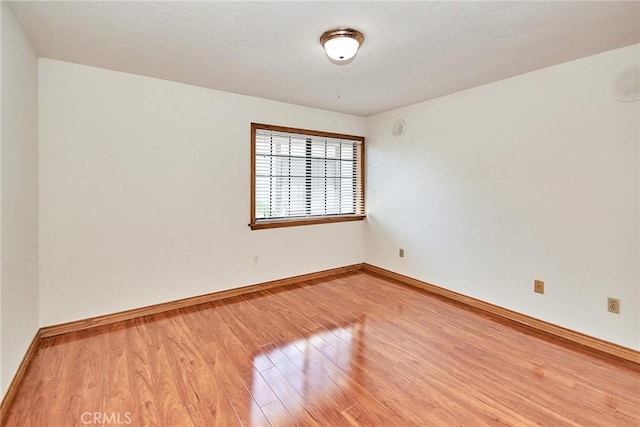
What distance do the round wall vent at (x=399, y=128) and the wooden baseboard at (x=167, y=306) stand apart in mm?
1993

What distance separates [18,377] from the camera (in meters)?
1.91

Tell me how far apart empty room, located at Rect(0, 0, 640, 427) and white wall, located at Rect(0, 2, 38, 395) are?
0.08ft

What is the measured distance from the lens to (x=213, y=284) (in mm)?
3352

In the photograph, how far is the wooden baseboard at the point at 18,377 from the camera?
166cm

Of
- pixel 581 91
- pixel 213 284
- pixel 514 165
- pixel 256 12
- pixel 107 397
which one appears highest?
pixel 256 12

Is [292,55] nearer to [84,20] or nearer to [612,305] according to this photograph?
[84,20]

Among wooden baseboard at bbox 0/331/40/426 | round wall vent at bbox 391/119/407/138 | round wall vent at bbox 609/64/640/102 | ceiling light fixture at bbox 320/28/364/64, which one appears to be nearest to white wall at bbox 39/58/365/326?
wooden baseboard at bbox 0/331/40/426

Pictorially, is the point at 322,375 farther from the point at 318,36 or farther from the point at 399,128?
the point at 399,128

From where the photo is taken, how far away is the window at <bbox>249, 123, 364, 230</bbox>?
3.68 m

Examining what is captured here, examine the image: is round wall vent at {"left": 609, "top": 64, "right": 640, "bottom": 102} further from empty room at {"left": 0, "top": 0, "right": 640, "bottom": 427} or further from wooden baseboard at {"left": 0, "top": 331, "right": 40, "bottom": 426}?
wooden baseboard at {"left": 0, "top": 331, "right": 40, "bottom": 426}

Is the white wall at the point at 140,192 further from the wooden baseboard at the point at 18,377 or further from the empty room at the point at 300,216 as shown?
the wooden baseboard at the point at 18,377

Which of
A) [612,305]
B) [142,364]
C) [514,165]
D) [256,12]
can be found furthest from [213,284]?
[612,305]

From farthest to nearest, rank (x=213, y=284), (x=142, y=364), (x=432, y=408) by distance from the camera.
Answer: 1. (x=213, y=284)
2. (x=142, y=364)
3. (x=432, y=408)

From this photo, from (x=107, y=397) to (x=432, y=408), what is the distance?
184 cm
